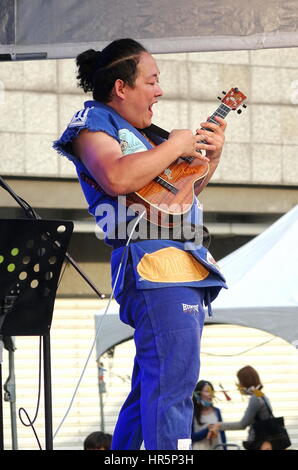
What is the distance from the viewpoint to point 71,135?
154 inches

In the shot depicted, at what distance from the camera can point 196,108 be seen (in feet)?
40.7

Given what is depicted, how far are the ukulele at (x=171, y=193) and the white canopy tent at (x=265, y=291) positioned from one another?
13.7 ft

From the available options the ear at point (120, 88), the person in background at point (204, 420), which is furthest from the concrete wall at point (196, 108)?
the ear at point (120, 88)

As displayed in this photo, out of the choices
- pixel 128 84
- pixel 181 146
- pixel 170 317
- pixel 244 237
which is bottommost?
pixel 170 317

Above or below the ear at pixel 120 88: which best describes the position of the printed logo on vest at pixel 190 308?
below

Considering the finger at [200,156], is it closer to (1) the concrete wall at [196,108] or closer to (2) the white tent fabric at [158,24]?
(2) the white tent fabric at [158,24]

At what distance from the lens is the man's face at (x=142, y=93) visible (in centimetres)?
398

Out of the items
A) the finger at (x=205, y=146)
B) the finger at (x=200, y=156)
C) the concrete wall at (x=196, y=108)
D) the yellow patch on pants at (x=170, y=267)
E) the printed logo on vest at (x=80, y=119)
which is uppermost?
the concrete wall at (x=196, y=108)

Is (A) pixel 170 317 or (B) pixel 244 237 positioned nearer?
(A) pixel 170 317

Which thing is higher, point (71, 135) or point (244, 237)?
point (244, 237)

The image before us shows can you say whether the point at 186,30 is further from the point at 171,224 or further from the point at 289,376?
the point at 289,376

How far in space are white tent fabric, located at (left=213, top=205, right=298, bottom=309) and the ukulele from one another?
13.7ft

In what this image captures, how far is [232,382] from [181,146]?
31.6 feet
